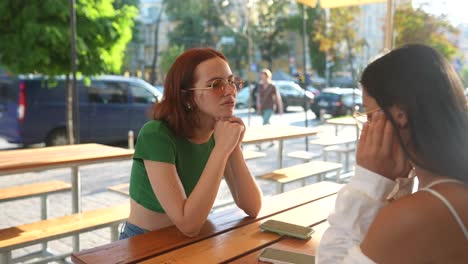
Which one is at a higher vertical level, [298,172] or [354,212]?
[354,212]

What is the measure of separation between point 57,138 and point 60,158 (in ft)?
19.5

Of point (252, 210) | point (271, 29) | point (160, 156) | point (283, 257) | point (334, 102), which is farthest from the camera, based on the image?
point (271, 29)

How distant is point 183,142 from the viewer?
1828mm

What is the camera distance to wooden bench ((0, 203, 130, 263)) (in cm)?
258

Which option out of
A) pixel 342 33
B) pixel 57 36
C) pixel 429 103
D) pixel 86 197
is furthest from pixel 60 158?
pixel 342 33

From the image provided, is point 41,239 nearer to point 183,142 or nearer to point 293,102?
point 183,142

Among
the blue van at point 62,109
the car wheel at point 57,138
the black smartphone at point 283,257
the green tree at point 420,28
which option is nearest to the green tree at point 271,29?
the blue van at point 62,109

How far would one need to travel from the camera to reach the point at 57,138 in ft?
29.2

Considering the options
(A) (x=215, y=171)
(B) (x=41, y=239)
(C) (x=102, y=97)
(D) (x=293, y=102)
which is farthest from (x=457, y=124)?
(D) (x=293, y=102)

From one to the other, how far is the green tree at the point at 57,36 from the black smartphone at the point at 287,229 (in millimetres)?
6103

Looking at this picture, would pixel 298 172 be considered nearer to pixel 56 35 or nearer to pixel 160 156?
pixel 160 156

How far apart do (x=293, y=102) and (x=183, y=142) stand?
20.7 meters

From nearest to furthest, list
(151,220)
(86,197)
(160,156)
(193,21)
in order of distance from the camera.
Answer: (160,156) → (151,220) → (86,197) → (193,21)

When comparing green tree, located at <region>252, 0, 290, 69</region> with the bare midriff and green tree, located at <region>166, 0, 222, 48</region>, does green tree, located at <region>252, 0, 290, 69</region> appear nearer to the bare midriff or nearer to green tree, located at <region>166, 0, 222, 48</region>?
green tree, located at <region>166, 0, 222, 48</region>
